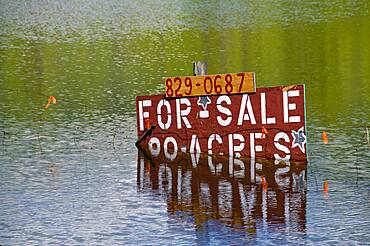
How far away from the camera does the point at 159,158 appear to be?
2619 centimetres

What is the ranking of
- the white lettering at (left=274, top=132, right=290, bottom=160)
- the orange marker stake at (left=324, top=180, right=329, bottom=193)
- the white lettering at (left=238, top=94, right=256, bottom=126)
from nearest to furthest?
Result: the orange marker stake at (left=324, top=180, right=329, bottom=193) < the white lettering at (left=274, top=132, right=290, bottom=160) < the white lettering at (left=238, top=94, right=256, bottom=126)

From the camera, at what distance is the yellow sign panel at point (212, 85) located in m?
24.8

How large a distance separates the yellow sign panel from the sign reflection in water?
1.76 m

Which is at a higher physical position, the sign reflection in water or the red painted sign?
the red painted sign

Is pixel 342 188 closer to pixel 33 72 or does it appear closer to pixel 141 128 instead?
pixel 141 128

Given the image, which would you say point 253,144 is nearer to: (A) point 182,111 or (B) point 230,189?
(A) point 182,111

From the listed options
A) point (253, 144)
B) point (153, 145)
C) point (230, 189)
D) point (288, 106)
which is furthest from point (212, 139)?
point (230, 189)

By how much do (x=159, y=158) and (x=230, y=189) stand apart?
4.06m

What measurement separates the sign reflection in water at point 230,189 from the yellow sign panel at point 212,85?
176 cm

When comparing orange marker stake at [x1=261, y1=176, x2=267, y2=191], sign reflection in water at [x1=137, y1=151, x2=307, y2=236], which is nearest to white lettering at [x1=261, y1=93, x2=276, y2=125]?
sign reflection in water at [x1=137, y1=151, x2=307, y2=236]

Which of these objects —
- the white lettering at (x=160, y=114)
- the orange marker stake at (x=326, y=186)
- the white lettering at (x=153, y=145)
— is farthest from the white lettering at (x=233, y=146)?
the orange marker stake at (x=326, y=186)

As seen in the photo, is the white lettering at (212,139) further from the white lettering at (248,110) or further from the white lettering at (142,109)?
the white lettering at (142,109)

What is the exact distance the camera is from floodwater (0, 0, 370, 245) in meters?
19.2

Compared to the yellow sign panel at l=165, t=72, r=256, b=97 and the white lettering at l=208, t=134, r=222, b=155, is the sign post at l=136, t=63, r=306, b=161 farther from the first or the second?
the yellow sign panel at l=165, t=72, r=256, b=97
